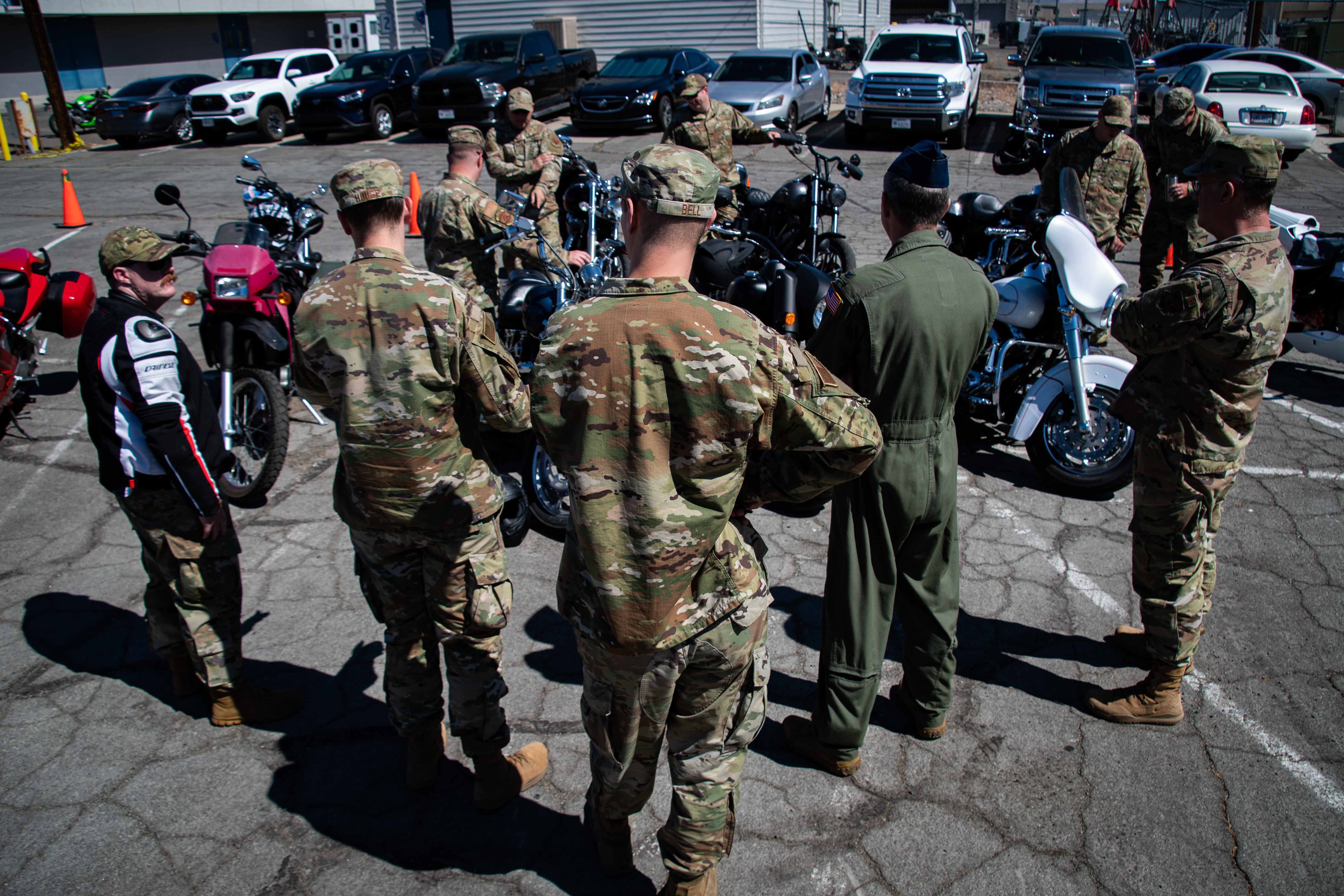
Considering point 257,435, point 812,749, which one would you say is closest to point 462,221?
point 257,435

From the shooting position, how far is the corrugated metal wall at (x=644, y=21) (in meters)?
23.7

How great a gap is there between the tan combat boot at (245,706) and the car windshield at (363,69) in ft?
60.7

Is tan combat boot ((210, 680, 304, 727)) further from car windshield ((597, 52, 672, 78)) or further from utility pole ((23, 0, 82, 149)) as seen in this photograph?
utility pole ((23, 0, 82, 149))

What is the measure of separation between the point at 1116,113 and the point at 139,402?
666cm

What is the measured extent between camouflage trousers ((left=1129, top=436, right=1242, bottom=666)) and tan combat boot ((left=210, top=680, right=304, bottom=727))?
3380mm

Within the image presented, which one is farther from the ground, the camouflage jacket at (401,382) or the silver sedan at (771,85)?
the silver sedan at (771,85)

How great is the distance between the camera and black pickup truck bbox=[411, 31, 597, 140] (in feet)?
55.9

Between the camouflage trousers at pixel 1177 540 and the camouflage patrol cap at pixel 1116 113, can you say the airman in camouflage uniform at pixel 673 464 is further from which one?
the camouflage patrol cap at pixel 1116 113

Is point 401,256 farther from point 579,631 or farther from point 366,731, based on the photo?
point 366,731

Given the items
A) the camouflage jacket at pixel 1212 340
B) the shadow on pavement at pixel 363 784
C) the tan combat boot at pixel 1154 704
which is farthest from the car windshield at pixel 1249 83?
the shadow on pavement at pixel 363 784

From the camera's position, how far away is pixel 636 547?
196 cm

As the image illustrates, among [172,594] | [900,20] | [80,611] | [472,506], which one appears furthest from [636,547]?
[900,20]

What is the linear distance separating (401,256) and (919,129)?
14.4 m

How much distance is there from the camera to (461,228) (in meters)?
5.48
